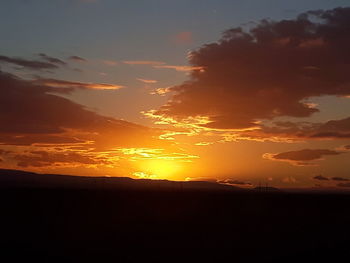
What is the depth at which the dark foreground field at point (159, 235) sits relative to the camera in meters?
33.2

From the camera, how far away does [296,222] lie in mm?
55594

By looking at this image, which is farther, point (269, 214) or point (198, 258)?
point (269, 214)

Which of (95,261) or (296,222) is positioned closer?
(95,261)

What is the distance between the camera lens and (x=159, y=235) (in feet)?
135

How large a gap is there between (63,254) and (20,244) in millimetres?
4630

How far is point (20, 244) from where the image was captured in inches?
1389

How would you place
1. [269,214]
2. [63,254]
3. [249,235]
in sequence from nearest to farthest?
[63,254] → [249,235] → [269,214]

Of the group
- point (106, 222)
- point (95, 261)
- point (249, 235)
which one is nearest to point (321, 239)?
point (249, 235)

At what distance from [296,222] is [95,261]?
1227 inches

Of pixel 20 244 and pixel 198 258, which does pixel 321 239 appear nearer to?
pixel 198 258

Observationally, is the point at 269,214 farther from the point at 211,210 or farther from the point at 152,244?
the point at 152,244

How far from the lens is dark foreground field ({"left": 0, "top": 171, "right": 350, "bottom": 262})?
3319cm

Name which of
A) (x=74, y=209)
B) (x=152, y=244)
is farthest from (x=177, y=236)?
(x=74, y=209)

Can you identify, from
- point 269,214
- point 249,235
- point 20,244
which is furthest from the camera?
point 269,214
